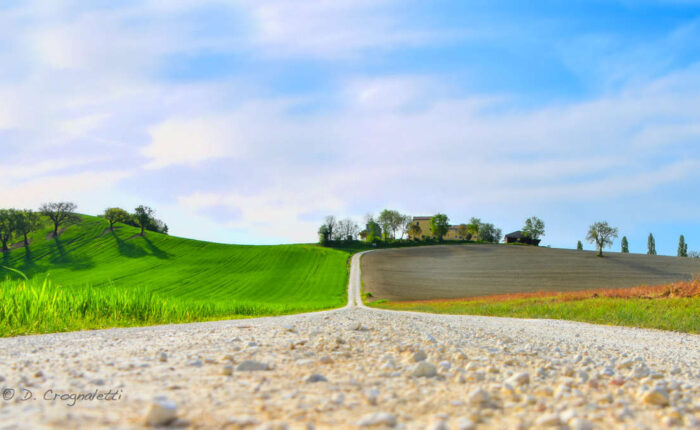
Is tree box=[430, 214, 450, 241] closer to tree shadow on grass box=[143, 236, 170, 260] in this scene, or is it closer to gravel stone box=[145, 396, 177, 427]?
tree shadow on grass box=[143, 236, 170, 260]

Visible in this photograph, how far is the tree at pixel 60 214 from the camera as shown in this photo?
284 feet

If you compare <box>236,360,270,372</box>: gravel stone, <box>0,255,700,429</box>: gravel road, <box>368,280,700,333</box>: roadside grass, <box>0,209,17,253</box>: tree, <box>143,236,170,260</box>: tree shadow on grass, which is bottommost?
<box>368,280,700,333</box>: roadside grass

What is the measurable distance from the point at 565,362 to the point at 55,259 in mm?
87954

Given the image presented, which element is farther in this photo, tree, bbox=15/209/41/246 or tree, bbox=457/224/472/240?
tree, bbox=457/224/472/240

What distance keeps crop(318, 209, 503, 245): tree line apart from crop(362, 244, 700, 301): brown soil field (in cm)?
1793

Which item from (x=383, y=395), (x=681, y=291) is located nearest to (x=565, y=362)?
(x=383, y=395)

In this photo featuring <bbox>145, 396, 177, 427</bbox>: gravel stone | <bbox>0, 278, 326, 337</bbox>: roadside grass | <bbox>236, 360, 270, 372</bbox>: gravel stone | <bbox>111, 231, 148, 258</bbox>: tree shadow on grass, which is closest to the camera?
<bbox>145, 396, 177, 427</bbox>: gravel stone

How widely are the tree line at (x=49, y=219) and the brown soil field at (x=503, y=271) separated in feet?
168

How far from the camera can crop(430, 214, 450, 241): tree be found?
122 metres

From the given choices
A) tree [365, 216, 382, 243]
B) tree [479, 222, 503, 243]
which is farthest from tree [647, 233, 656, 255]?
tree [365, 216, 382, 243]

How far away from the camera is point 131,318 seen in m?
13.9

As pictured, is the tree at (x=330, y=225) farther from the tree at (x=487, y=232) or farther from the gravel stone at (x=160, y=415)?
the gravel stone at (x=160, y=415)

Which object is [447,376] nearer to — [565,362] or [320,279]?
[565,362]

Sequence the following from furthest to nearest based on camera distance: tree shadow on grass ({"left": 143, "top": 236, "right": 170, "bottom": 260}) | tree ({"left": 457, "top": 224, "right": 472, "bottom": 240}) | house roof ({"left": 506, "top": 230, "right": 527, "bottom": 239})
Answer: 1. tree ({"left": 457, "top": 224, "right": 472, "bottom": 240})
2. house roof ({"left": 506, "top": 230, "right": 527, "bottom": 239})
3. tree shadow on grass ({"left": 143, "top": 236, "right": 170, "bottom": 260})
